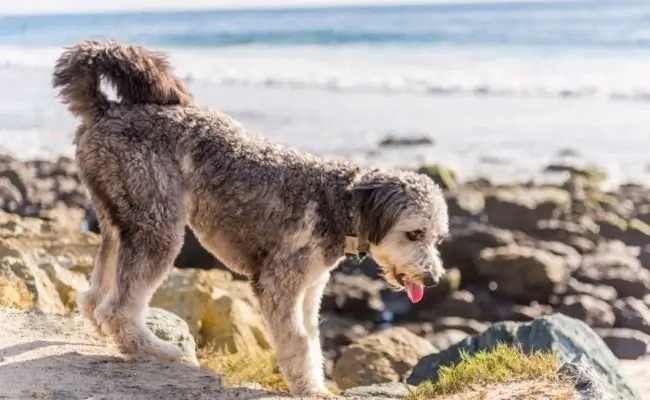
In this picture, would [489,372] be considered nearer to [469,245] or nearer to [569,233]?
[469,245]

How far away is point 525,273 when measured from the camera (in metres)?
14.8

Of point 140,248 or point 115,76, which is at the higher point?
point 115,76

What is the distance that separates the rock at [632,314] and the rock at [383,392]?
6869 mm

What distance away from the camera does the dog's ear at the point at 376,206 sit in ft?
21.0

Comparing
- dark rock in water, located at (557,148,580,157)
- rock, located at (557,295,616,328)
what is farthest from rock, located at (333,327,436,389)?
dark rock in water, located at (557,148,580,157)

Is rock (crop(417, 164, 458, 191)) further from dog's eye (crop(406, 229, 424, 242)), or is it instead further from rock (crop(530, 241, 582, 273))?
dog's eye (crop(406, 229, 424, 242))

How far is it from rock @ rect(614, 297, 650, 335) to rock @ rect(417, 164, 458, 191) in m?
5.24

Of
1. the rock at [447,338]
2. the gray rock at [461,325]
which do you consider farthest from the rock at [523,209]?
the rock at [447,338]

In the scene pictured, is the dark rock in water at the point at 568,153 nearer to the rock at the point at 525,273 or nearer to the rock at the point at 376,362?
the rock at the point at 525,273

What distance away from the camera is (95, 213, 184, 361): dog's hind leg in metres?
6.50

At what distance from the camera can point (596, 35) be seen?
151ft

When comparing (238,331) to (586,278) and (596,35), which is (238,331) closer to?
(586,278)

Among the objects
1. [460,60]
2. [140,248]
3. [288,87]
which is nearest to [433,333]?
[140,248]

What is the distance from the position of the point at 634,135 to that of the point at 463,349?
17.9 m
